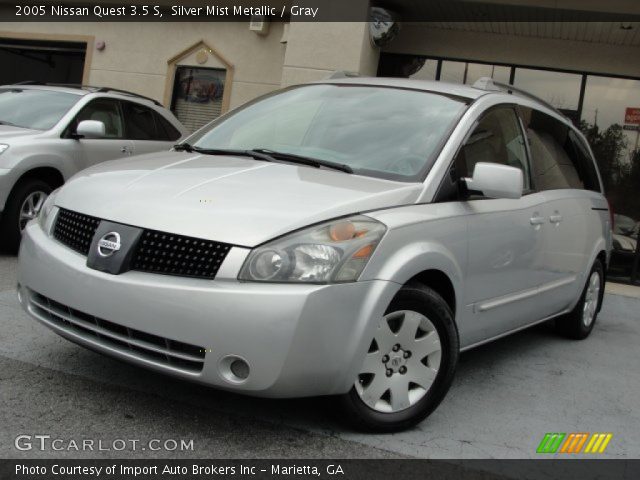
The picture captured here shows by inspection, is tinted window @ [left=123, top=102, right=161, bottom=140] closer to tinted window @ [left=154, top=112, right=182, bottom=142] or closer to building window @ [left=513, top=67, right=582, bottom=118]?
tinted window @ [left=154, top=112, right=182, bottom=142]

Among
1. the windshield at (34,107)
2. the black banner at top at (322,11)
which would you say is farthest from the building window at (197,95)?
the windshield at (34,107)

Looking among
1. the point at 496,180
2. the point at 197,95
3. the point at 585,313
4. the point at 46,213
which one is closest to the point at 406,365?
the point at 496,180

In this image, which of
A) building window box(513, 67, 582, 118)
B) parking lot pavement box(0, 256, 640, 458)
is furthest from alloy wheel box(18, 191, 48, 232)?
building window box(513, 67, 582, 118)

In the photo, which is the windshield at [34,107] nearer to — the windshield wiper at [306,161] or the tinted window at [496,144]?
the windshield wiper at [306,161]

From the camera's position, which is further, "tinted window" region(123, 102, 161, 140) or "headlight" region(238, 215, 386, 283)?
"tinted window" region(123, 102, 161, 140)

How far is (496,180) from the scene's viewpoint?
3463 millimetres

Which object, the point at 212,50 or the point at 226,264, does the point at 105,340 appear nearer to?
the point at 226,264

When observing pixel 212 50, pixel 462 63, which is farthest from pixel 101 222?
pixel 212 50

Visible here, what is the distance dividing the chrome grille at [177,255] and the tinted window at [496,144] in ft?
4.96

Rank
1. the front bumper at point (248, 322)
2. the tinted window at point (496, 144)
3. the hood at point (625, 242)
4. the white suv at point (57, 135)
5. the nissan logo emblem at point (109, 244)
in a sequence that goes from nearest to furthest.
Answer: the front bumper at point (248, 322) < the nissan logo emblem at point (109, 244) < the tinted window at point (496, 144) < the white suv at point (57, 135) < the hood at point (625, 242)

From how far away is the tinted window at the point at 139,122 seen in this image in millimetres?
7699

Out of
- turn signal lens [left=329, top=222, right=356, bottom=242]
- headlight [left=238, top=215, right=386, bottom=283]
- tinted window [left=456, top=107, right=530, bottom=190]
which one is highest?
tinted window [left=456, top=107, right=530, bottom=190]

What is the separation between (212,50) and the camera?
12539mm

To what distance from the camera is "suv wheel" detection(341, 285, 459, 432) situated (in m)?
3.03
